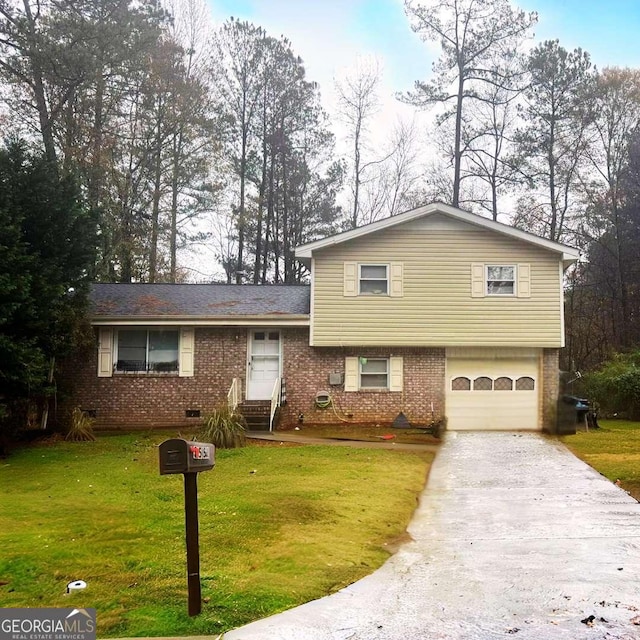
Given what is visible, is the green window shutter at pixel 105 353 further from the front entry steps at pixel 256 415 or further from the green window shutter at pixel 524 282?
the green window shutter at pixel 524 282

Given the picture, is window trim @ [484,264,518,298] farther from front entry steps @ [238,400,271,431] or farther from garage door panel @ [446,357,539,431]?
front entry steps @ [238,400,271,431]

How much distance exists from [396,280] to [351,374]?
2.76 meters

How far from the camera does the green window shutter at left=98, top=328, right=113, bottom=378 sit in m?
15.8

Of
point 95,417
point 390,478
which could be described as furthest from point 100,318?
point 390,478

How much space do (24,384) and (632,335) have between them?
2349 centimetres

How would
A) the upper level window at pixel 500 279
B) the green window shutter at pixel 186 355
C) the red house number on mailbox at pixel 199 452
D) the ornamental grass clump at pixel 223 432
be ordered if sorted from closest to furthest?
1. the red house number on mailbox at pixel 199 452
2. the ornamental grass clump at pixel 223 432
3. the green window shutter at pixel 186 355
4. the upper level window at pixel 500 279

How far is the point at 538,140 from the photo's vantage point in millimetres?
25531

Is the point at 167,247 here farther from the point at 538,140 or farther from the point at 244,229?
the point at 538,140

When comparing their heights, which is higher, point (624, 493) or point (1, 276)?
point (1, 276)

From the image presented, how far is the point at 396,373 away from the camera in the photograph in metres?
15.8

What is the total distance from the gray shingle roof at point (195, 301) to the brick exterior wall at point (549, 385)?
653cm

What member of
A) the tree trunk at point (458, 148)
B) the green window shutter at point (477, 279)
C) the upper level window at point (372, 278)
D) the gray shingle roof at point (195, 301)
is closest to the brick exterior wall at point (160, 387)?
the gray shingle roof at point (195, 301)

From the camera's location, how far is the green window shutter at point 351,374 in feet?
51.6

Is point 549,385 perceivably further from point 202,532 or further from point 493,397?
point 202,532
